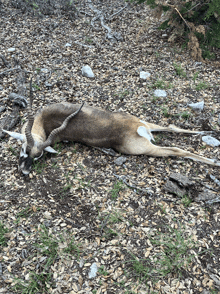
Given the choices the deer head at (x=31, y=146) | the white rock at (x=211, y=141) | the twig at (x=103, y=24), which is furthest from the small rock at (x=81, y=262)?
the twig at (x=103, y=24)

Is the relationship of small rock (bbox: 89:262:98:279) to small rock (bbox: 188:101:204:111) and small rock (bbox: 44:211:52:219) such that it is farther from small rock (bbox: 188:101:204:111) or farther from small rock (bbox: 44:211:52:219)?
small rock (bbox: 188:101:204:111)

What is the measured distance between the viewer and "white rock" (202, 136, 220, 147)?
177 inches

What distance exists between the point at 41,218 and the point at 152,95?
3.58 metres

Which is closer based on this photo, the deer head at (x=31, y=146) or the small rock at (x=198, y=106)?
the deer head at (x=31, y=146)

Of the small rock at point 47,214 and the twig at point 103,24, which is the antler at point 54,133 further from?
the twig at point 103,24

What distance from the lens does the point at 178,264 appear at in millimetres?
2920

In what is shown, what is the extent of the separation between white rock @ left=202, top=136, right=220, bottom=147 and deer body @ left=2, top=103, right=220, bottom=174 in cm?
24

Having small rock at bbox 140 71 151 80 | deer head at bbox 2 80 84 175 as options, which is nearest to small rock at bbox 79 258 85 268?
deer head at bbox 2 80 84 175

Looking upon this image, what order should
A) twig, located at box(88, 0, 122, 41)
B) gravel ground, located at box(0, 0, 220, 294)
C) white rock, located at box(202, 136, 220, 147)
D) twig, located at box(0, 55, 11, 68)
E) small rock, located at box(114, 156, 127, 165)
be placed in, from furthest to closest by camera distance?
twig, located at box(88, 0, 122, 41)
twig, located at box(0, 55, 11, 68)
white rock, located at box(202, 136, 220, 147)
small rock, located at box(114, 156, 127, 165)
gravel ground, located at box(0, 0, 220, 294)

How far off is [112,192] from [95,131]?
122 cm

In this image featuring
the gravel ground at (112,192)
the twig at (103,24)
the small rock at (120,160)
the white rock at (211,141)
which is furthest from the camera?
the twig at (103,24)

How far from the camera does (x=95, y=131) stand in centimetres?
451

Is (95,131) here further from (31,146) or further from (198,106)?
(198,106)

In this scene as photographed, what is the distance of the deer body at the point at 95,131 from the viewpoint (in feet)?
14.2
